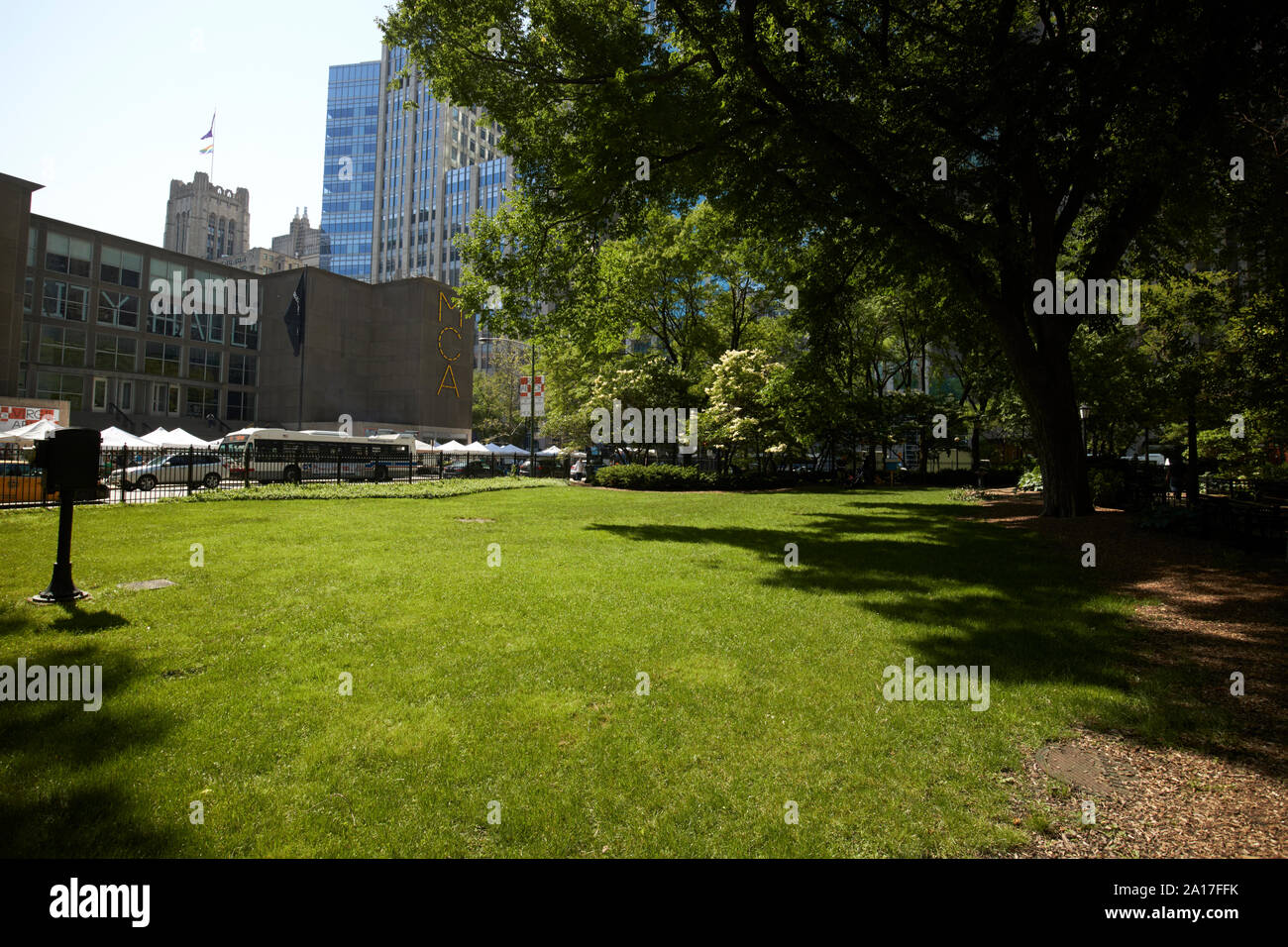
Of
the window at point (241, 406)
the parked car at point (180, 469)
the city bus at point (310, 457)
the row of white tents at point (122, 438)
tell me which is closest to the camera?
the row of white tents at point (122, 438)

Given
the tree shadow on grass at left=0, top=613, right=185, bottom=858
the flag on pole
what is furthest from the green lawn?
the flag on pole

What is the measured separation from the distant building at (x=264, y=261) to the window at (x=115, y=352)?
95796 mm

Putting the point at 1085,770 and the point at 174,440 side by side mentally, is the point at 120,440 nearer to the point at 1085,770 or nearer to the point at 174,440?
the point at 174,440

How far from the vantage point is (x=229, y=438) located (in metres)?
41.1

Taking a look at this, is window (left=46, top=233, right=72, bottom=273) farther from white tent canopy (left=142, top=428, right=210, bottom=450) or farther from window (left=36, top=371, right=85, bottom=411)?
white tent canopy (left=142, top=428, right=210, bottom=450)

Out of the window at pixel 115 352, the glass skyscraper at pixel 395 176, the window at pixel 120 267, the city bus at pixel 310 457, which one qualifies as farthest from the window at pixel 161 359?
the glass skyscraper at pixel 395 176

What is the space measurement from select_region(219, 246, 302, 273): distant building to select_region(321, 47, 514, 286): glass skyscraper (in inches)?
679

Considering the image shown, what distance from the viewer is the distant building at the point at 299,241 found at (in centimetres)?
16306

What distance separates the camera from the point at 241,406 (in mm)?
67000

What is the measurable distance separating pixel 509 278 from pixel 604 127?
6226mm

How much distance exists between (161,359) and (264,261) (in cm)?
11161

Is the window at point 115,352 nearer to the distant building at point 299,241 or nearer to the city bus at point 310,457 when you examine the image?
the city bus at point 310,457

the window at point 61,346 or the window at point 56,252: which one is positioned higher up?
the window at point 56,252
